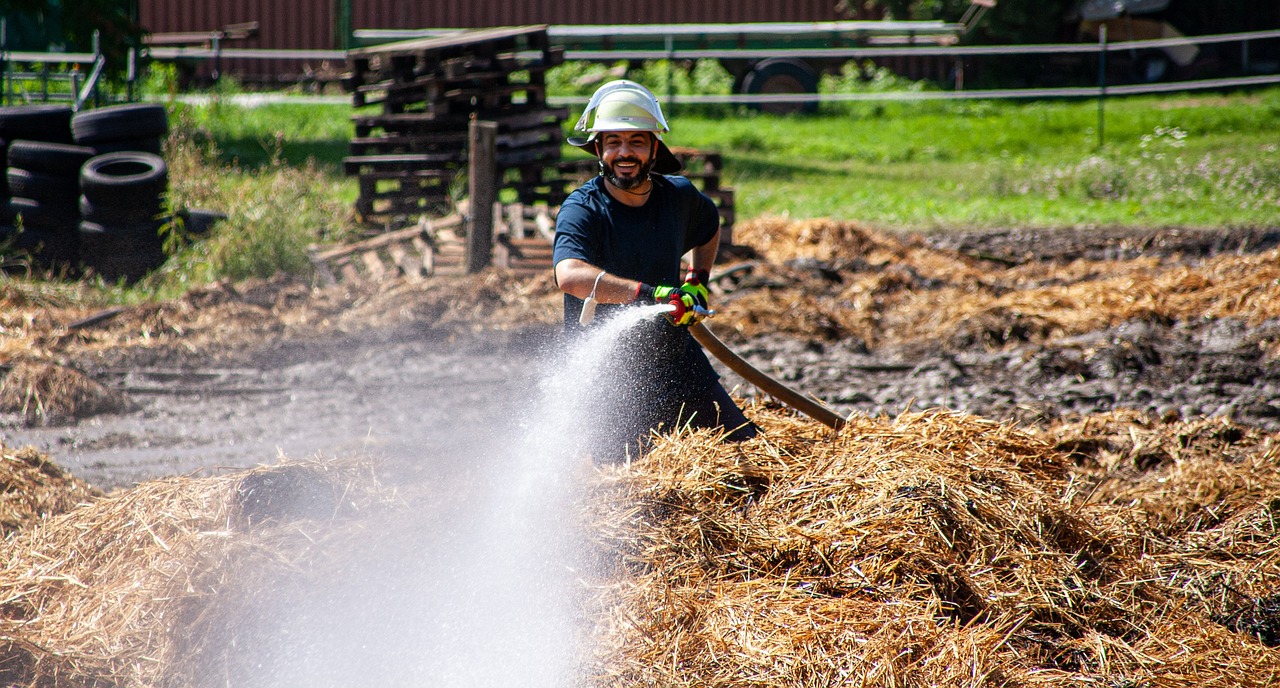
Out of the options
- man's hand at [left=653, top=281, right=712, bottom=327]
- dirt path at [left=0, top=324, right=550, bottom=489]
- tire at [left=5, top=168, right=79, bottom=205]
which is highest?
tire at [left=5, top=168, right=79, bottom=205]

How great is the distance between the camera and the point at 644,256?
12.8 ft

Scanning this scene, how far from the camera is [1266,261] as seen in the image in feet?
29.8

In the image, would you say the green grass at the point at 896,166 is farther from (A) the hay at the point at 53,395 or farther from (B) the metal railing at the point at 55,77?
(A) the hay at the point at 53,395

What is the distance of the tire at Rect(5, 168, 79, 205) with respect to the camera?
32.4ft

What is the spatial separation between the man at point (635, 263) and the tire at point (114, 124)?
800cm

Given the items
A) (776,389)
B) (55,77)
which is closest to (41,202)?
A: (55,77)

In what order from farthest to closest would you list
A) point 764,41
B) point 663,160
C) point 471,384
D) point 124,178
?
point 764,41, point 124,178, point 471,384, point 663,160

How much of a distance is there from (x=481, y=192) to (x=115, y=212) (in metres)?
3.19

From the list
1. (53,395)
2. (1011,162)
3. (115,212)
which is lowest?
(53,395)

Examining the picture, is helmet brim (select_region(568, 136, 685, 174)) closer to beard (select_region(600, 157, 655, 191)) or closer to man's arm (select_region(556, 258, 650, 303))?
beard (select_region(600, 157, 655, 191))

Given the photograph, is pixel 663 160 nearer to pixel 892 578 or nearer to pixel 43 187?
pixel 892 578

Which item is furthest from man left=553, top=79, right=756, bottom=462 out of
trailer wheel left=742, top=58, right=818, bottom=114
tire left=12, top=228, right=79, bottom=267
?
trailer wheel left=742, top=58, right=818, bottom=114

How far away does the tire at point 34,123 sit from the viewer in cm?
1033

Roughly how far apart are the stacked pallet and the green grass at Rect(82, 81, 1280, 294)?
62 cm
